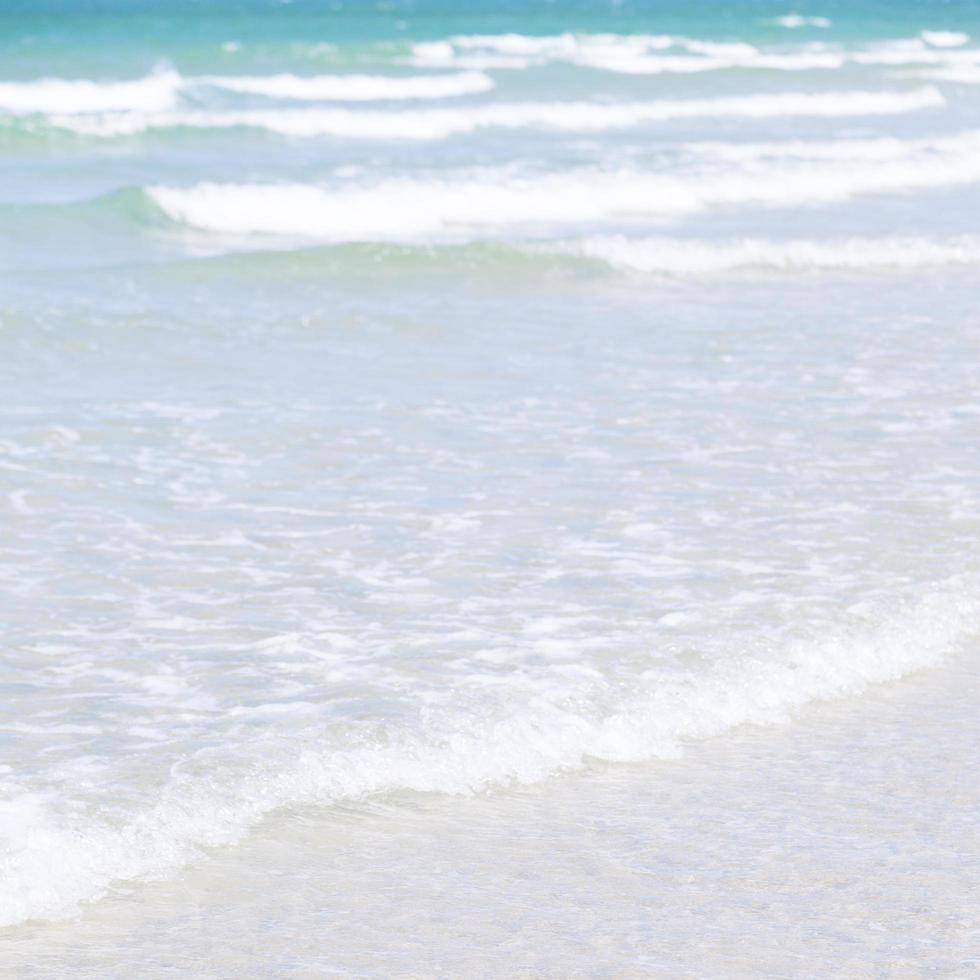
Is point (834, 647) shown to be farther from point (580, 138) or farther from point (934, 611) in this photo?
point (580, 138)

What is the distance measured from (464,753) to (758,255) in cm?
996

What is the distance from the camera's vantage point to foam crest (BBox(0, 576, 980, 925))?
4125mm

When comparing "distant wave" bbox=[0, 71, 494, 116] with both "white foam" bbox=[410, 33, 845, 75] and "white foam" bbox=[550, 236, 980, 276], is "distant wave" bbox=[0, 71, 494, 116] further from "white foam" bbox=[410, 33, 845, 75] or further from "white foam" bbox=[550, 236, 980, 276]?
"white foam" bbox=[550, 236, 980, 276]

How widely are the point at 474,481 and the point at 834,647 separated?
91.8 inches

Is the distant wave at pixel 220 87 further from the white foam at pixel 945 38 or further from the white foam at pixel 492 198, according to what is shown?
the white foam at pixel 945 38

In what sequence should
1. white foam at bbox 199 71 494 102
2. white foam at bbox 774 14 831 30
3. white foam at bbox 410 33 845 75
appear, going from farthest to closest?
white foam at bbox 774 14 831 30
white foam at bbox 410 33 845 75
white foam at bbox 199 71 494 102

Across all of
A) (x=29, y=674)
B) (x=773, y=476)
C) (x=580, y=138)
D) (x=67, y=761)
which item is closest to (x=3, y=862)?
(x=67, y=761)

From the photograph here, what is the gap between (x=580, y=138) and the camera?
2466 centimetres

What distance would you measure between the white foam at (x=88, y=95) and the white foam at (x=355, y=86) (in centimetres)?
156

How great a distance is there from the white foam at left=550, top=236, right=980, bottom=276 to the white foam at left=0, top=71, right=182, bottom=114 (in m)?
16.7

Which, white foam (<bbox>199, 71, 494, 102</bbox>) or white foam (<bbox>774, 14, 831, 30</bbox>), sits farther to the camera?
white foam (<bbox>774, 14, 831, 30</bbox>)

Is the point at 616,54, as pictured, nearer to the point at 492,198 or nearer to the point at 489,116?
the point at 489,116

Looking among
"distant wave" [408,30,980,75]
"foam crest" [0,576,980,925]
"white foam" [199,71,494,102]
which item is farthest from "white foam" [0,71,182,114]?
"foam crest" [0,576,980,925]

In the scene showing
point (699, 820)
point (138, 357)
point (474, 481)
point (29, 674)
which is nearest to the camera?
point (699, 820)
